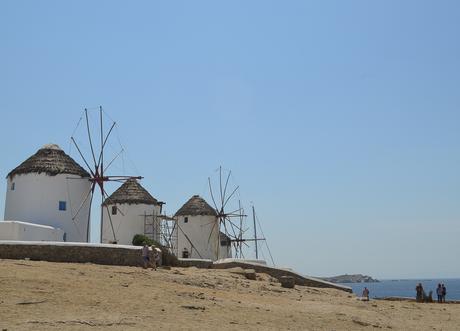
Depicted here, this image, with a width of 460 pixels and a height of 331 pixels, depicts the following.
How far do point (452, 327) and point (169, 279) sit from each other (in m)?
8.95

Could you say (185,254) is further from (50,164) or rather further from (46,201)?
(50,164)

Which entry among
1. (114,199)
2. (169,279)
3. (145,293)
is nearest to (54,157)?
(114,199)

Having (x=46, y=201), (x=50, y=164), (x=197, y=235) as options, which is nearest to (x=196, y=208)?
(x=197, y=235)

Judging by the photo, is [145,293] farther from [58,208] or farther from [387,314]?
[58,208]

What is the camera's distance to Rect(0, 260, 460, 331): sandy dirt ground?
40.6 feet

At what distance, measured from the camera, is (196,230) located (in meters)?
45.2

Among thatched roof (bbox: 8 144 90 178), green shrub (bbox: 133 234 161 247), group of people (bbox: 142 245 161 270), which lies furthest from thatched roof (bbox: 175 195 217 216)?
group of people (bbox: 142 245 161 270)

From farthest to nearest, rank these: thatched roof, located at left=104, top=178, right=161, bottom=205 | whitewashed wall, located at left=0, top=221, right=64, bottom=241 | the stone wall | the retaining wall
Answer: thatched roof, located at left=104, top=178, right=161, bottom=205 < the retaining wall < whitewashed wall, located at left=0, top=221, right=64, bottom=241 < the stone wall

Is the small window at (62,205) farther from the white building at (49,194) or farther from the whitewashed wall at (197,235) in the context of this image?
the whitewashed wall at (197,235)

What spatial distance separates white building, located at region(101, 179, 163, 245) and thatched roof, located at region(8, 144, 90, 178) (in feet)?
23.3

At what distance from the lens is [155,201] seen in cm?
4091

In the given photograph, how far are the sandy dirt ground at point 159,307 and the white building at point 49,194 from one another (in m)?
11.1

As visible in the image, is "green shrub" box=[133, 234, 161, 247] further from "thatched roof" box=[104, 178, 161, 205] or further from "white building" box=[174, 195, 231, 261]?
"white building" box=[174, 195, 231, 261]

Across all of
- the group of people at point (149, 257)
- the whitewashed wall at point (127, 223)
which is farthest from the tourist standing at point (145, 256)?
the whitewashed wall at point (127, 223)
